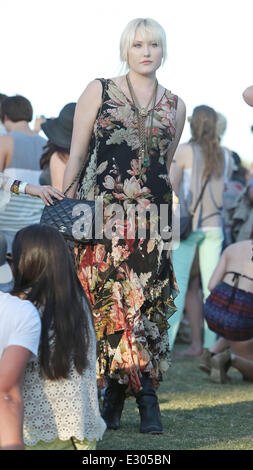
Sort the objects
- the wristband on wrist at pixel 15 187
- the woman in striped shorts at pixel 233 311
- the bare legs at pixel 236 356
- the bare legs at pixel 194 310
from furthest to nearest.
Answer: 1. the bare legs at pixel 194 310
2. the bare legs at pixel 236 356
3. the woman in striped shorts at pixel 233 311
4. the wristband on wrist at pixel 15 187

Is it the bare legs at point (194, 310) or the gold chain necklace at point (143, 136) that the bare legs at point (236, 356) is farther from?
the gold chain necklace at point (143, 136)

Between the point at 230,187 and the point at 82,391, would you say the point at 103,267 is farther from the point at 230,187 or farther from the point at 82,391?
the point at 230,187

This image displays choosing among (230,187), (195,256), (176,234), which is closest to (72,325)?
(176,234)

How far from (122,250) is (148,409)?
80 centimetres

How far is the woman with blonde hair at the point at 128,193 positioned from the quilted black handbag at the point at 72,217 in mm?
252

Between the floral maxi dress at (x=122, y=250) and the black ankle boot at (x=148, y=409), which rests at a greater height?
the floral maxi dress at (x=122, y=250)

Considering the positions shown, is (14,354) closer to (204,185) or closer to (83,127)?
(83,127)

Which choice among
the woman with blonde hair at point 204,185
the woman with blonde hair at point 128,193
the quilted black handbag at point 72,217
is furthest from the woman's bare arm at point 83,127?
the woman with blonde hair at point 204,185

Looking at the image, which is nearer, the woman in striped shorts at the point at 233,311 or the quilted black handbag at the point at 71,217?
the quilted black handbag at the point at 71,217

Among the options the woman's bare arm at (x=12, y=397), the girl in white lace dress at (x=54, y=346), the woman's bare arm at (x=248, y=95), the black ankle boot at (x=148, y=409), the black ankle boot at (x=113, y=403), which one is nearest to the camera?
the woman's bare arm at (x=12, y=397)

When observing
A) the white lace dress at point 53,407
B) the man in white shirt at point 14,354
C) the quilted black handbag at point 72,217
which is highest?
the quilted black handbag at point 72,217

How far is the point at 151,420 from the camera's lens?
446cm

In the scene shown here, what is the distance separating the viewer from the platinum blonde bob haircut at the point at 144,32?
4457mm
